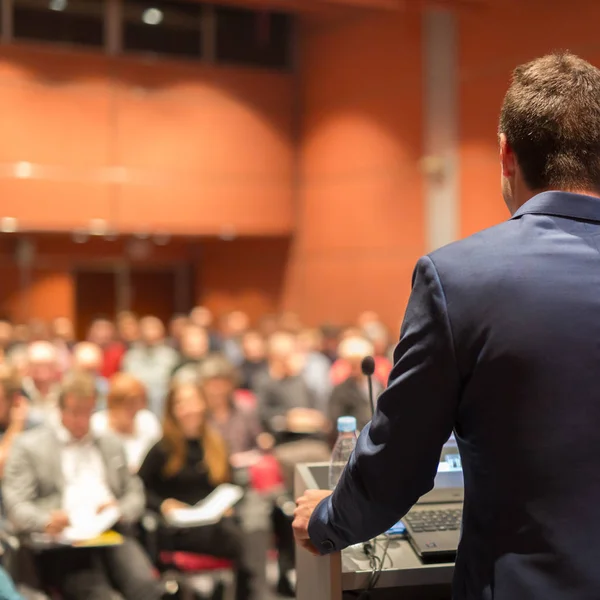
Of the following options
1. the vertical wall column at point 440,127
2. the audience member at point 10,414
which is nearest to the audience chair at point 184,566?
the audience member at point 10,414

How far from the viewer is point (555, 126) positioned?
1.17 metres

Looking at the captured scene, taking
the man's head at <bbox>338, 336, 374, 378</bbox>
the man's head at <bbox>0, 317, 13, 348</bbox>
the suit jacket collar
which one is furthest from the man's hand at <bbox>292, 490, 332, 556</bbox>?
the man's head at <bbox>0, 317, 13, 348</bbox>

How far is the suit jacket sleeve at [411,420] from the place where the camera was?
1.14 m

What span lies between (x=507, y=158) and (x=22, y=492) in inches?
122

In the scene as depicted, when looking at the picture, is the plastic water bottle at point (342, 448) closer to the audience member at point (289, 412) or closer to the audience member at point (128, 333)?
the audience member at point (289, 412)

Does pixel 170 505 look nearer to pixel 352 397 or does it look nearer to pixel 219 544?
pixel 219 544

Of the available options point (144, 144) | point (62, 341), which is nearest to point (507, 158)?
point (62, 341)

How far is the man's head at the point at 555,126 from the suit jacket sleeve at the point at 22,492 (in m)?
2.98

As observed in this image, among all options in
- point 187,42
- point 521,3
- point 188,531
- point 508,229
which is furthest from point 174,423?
point 187,42

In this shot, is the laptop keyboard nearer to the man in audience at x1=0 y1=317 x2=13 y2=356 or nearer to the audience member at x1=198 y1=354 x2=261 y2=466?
the audience member at x1=198 y1=354 x2=261 y2=466

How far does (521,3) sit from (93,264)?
22.1 feet

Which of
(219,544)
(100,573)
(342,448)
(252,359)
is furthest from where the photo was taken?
(252,359)

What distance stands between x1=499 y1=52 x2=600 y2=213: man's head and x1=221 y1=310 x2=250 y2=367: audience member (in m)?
7.13

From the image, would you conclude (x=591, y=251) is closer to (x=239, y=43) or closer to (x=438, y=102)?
(x=438, y=102)
